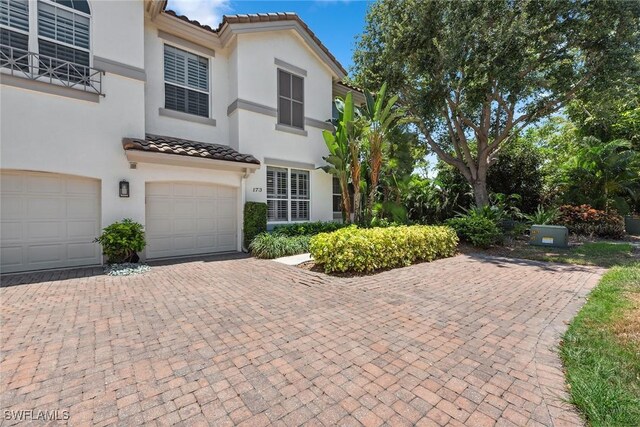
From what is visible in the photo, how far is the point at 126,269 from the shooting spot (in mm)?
7789

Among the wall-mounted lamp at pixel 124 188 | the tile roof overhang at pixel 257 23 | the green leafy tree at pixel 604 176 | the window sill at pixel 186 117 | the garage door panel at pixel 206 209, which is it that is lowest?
the garage door panel at pixel 206 209

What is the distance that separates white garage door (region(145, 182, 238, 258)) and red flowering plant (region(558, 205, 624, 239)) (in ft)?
52.2

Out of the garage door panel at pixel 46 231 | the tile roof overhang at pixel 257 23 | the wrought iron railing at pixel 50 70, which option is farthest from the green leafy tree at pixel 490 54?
the garage door panel at pixel 46 231

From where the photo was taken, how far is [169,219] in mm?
9789

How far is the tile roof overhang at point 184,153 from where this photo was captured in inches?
331

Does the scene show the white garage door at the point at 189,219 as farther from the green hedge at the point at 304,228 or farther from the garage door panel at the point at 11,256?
the garage door panel at the point at 11,256

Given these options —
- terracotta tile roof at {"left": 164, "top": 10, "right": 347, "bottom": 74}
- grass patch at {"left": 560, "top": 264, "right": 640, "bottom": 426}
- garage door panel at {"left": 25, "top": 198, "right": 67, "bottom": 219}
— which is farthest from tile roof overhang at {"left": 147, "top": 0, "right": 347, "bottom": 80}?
grass patch at {"left": 560, "top": 264, "right": 640, "bottom": 426}

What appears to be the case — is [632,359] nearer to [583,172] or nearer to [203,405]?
[203,405]

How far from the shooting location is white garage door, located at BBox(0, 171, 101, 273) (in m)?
7.40

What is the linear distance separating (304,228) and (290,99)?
572cm

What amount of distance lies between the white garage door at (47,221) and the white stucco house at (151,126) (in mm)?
27

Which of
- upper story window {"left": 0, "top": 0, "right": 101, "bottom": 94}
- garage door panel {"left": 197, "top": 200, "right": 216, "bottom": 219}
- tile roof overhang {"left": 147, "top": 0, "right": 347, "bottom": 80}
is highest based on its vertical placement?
tile roof overhang {"left": 147, "top": 0, "right": 347, "bottom": 80}

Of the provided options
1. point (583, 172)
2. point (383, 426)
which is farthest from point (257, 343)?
point (583, 172)

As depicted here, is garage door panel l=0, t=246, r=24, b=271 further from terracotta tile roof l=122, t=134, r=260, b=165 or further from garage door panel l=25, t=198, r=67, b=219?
terracotta tile roof l=122, t=134, r=260, b=165
